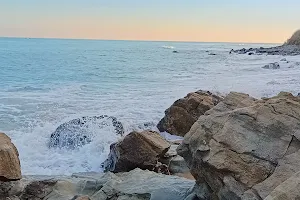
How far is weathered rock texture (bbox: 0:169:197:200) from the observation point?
530 centimetres

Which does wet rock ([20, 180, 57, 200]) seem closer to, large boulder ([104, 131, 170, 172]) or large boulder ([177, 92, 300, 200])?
large boulder ([104, 131, 170, 172])

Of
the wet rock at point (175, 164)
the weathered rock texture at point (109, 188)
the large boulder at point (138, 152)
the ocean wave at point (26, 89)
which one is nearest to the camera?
the weathered rock texture at point (109, 188)

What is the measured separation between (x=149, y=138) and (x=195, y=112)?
3.62 meters

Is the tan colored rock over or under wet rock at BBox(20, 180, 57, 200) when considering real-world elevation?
over

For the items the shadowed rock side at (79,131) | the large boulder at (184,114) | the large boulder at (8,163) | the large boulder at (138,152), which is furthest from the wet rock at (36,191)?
the large boulder at (184,114)

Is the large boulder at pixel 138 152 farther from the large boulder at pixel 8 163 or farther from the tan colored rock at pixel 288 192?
the tan colored rock at pixel 288 192

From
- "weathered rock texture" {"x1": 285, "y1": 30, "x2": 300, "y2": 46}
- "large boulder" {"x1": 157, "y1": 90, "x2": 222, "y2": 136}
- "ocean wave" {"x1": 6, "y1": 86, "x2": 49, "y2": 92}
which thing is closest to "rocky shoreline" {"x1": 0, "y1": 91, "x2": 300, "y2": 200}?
"large boulder" {"x1": 157, "y1": 90, "x2": 222, "y2": 136}

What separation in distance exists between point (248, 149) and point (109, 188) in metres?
2.22

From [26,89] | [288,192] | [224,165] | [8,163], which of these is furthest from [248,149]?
[26,89]

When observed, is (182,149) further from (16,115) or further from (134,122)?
(16,115)

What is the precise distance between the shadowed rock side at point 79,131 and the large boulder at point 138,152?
278 centimetres

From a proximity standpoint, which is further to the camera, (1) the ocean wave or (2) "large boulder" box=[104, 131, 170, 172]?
(1) the ocean wave

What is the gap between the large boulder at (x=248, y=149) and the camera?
4.04 meters

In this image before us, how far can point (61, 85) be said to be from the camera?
Result: 81.5 ft
